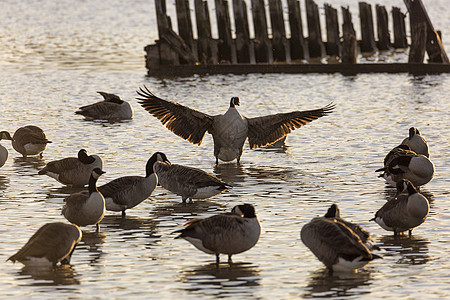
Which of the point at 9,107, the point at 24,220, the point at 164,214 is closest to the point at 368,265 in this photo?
the point at 164,214

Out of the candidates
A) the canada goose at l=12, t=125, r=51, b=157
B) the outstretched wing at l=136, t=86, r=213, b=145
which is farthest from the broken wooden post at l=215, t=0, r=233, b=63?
the canada goose at l=12, t=125, r=51, b=157

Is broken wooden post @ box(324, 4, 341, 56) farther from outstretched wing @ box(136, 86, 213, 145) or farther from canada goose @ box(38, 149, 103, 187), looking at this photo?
canada goose @ box(38, 149, 103, 187)

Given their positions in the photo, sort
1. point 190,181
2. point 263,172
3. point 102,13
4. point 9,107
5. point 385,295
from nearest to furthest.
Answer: point 385,295 < point 190,181 < point 263,172 < point 9,107 < point 102,13

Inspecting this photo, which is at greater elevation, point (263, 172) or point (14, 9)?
point (14, 9)

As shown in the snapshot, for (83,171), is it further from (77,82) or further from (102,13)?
(102,13)

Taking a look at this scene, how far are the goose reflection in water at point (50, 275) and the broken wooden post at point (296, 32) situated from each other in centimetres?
2977

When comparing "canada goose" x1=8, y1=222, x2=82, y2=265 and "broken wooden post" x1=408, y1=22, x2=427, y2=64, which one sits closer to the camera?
"canada goose" x1=8, y1=222, x2=82, y2=265

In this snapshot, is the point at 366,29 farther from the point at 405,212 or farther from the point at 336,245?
the point at 336,245

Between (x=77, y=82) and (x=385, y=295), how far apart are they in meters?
26.8

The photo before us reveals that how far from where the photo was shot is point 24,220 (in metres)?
14.5

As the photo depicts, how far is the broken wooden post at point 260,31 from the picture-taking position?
128 feet

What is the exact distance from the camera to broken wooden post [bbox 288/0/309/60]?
40156 millimetres

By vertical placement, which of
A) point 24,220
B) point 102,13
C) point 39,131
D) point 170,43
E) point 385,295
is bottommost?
point 385,295

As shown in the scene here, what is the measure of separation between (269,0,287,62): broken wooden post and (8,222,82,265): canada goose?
29003 millimetres
